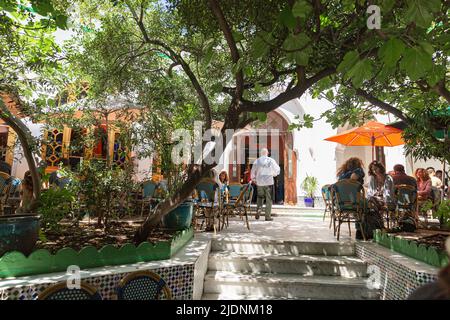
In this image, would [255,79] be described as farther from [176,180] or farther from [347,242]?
[347,242]

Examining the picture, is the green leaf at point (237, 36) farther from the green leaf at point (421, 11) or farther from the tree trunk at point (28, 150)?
the tree trunk at point (28, 150)

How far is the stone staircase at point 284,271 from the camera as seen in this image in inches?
139

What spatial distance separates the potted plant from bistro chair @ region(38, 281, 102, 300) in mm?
9496

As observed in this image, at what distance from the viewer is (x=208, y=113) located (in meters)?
4.02

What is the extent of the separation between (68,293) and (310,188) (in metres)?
9.76

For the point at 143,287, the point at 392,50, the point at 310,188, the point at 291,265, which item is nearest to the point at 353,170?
the point at 291,265

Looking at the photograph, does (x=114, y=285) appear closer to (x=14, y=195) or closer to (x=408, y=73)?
(x=408, y=73)

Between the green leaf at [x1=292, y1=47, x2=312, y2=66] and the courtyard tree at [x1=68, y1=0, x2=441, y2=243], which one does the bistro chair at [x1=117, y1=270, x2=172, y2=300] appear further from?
the green leaf at [x1=292, y1=47, x2=312, y2=66]

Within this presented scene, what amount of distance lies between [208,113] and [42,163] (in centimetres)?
263

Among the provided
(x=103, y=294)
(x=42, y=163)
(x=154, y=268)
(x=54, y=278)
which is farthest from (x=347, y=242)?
(x=42, y=163)

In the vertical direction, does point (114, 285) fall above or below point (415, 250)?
below

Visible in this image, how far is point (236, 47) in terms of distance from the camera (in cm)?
323

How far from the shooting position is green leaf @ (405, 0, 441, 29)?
1.70m

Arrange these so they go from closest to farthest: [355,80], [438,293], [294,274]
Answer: [438,293] → [355,80] → [294,274]
